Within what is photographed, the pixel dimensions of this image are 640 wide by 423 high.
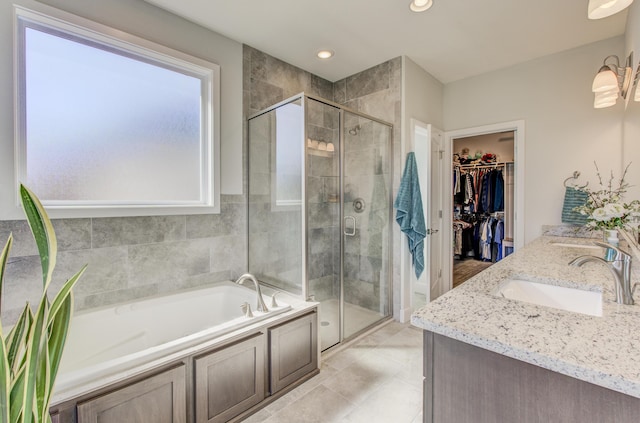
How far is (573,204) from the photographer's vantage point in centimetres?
274

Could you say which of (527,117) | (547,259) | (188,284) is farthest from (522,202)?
(188,284)

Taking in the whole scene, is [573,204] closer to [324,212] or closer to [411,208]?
[411,208]

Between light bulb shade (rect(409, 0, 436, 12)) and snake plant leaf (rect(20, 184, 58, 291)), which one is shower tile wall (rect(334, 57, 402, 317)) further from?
snake plant leaf (rect(20, 184, 58, 291))

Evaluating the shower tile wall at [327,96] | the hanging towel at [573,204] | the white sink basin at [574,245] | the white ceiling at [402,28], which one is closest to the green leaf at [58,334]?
the shower tile wall at [327,96]

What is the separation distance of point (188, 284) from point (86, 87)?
157 cm

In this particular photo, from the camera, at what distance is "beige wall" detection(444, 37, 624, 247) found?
104 inches

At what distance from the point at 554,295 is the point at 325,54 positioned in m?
2.68

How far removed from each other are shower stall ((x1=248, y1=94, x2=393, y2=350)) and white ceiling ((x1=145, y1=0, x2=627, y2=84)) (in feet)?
2.10

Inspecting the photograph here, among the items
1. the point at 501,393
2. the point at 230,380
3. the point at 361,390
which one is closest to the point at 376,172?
the point at 361,390

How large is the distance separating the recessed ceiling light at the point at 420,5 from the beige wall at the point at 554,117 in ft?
5.25

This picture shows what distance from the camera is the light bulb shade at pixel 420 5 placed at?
210 centimetres

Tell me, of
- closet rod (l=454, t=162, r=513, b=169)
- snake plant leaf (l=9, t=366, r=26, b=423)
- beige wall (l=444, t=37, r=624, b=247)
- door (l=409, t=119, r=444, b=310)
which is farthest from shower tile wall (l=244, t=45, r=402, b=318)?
closet rod (l=454, t=162, r=513, b=169)

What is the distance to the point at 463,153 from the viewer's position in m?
5.50

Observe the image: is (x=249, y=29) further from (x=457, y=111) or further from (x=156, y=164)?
(x=457, y=111)
